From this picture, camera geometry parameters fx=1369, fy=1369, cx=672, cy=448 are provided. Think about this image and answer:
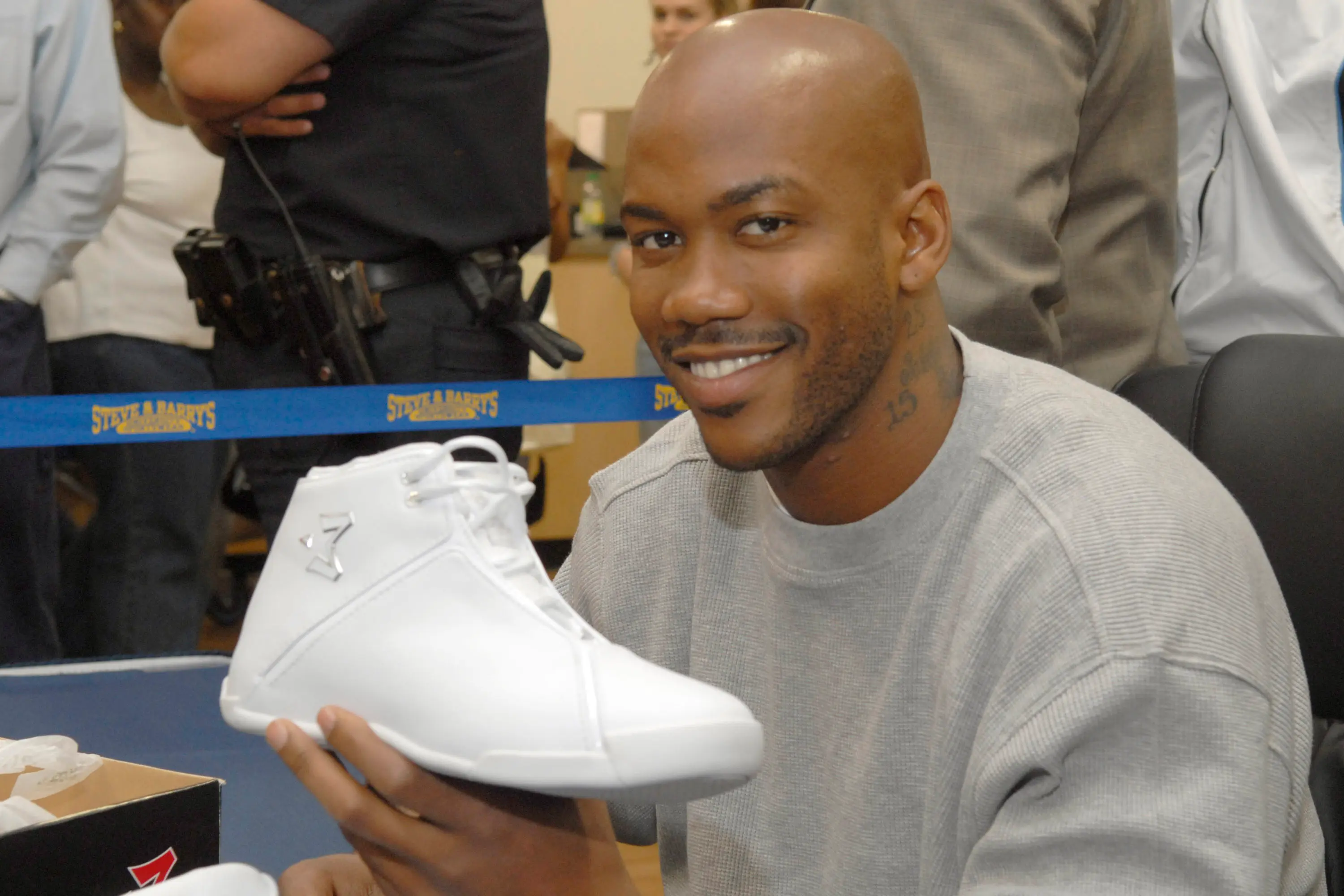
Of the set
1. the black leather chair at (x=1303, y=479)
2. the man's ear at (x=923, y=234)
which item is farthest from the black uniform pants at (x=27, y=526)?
the black leather chair at (x=1303, y=479)

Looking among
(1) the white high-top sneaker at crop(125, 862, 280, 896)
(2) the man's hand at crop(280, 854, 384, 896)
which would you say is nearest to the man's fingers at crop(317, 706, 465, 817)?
(1) the white high-top sneaker at crop(125, 862, 280, 896)

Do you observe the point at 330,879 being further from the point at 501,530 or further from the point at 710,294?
the point at 710,294

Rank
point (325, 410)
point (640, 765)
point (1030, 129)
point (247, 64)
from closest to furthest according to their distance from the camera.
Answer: point (640, 765) < point (1030, 129) < point (247, 64) < point (325, 410)

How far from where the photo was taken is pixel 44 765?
115 centimetres

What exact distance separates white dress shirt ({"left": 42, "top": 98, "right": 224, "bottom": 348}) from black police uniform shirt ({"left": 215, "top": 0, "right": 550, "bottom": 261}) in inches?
44.0

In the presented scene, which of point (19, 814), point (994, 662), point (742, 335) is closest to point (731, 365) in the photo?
point (742, 335)

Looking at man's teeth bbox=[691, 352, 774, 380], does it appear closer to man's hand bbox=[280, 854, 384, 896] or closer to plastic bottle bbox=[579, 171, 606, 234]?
man's hand bbox=[280, 854, 384, 896]

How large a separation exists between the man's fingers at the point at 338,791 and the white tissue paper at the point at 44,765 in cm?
31

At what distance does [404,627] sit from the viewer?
92 cm

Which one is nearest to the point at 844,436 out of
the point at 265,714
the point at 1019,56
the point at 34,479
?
the point at 265,714

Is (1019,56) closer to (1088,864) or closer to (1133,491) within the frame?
(1133,491)

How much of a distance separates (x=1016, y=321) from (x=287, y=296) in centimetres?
106

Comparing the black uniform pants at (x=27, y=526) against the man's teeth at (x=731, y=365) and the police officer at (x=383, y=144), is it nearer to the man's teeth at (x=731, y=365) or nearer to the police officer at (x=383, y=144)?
the police officer at (x=383, y=144)

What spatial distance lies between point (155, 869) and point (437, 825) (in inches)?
11.6
